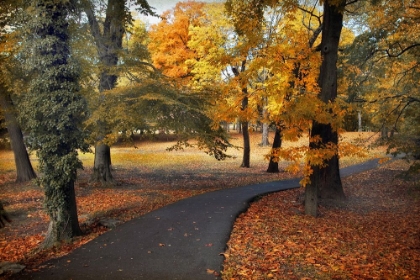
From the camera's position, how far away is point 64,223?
771cm

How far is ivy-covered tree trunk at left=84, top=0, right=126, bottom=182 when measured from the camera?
474 inches

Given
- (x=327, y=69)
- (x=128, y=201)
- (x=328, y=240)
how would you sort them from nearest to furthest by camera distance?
1. (x=328, y=240)
2. (x=327, y=69)
3. (x=128, y=201)

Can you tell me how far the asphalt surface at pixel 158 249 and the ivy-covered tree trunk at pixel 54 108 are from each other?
139 cm

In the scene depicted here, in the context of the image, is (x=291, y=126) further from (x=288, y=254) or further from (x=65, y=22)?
(x=65, y=22)

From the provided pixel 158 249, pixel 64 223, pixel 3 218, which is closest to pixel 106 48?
pixel 3 218

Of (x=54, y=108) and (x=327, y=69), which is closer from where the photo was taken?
(x=54, y=108)

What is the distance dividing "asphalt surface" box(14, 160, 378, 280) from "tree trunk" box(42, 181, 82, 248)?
0.94 meters

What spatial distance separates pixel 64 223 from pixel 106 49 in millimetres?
8555

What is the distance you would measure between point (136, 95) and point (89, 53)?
2047 millimetres

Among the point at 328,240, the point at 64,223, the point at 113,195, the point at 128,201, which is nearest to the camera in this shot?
the point at 328,240

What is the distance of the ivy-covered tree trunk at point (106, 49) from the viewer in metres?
12.0

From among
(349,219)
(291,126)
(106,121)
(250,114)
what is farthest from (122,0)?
(349,219)

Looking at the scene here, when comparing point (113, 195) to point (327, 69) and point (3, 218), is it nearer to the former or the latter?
point (3, 218)

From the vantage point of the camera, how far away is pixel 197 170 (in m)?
20.5
